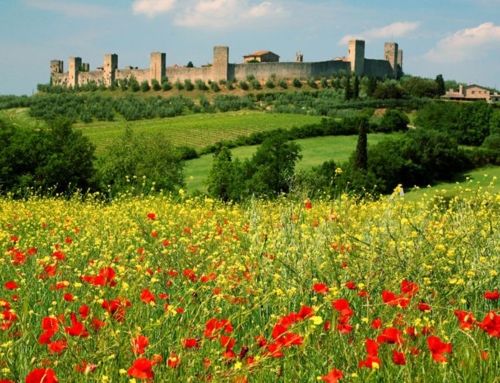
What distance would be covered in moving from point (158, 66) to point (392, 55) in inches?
1588

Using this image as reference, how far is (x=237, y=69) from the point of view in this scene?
108625mm

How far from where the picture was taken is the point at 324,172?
44938 mm

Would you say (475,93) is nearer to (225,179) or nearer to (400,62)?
(400,62)

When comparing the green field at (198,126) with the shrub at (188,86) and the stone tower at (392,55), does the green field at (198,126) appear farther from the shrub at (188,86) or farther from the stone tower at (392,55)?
the stone tower at (392,55)

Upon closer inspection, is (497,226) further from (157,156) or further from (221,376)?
(157,156)

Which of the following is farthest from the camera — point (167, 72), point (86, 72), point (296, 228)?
point (86, 72)

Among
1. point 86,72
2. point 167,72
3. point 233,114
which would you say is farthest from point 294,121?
point 86,72

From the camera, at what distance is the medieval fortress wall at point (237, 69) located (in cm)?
10806

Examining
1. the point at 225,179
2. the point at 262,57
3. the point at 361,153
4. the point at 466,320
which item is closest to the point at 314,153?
the point at 361,153

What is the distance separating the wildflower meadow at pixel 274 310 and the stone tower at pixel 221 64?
103 m

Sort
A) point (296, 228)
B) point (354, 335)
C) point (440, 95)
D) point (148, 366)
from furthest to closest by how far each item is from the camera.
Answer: point (440, 95) → point (296, 228) → point (354, 335) → point (148, 366)

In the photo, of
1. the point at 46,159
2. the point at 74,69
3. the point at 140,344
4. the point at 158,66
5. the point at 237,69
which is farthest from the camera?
the point at 74,69

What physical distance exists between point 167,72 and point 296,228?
110 metres

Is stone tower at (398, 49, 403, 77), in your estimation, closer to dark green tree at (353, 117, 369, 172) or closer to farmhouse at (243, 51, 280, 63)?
farmhouse at (243, 51, 280, 63)
